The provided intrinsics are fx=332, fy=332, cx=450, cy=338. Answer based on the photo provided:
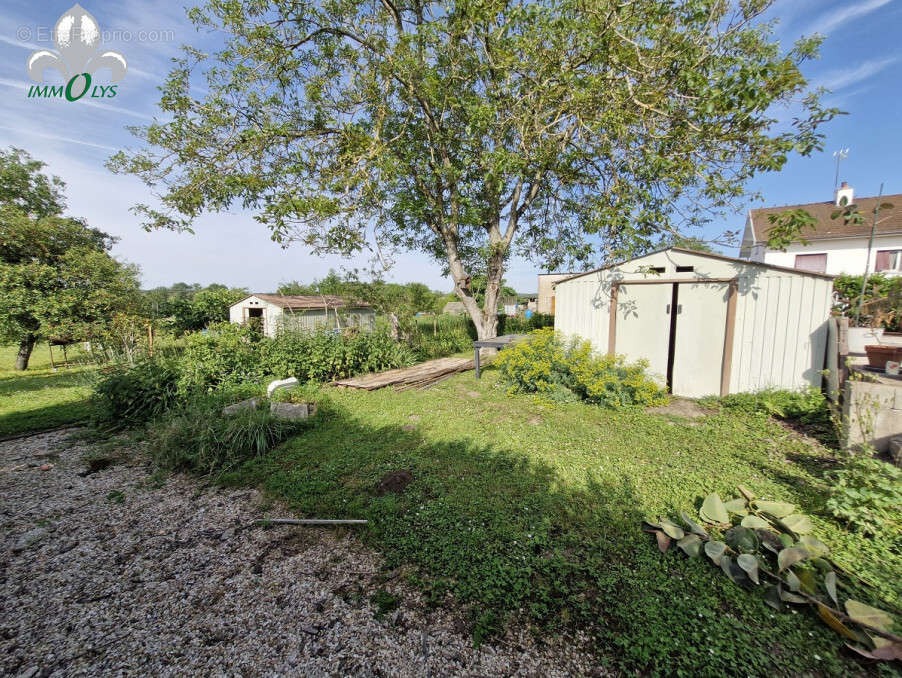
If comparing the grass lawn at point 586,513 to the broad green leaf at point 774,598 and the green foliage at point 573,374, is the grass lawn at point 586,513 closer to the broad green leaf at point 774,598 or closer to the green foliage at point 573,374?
the broad green leaf at point 774,598

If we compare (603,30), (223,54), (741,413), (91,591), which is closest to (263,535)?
(91,591)

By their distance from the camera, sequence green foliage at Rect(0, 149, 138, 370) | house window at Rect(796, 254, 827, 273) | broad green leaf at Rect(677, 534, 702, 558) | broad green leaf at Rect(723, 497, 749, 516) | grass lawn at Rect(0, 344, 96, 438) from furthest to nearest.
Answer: house window at Rect(796, 254, 827, 273)
green foliage at Rect(0, 149, 138, 370)
grass lawn at Rect(0, 344, 96, 438)
broad green leaf at Rect(723, 497, 749, 516)
broad green leaf at Rect(677, 534, 702, 558)

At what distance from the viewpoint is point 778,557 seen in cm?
205

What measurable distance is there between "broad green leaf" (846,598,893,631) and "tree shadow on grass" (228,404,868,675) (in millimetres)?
187

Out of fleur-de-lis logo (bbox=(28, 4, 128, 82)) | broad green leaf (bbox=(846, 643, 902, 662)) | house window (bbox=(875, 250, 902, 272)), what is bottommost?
broad green leaf (bbox=(846, 643, 902, 662))

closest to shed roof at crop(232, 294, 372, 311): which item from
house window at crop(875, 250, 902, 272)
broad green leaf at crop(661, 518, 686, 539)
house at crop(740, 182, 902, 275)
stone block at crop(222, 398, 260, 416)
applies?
stone block at crop(222, 398, 260, 416)

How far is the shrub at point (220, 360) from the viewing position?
5.81m

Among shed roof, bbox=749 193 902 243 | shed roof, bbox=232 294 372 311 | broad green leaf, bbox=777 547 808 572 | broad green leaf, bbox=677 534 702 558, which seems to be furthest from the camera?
shed roof, bbox=232 294 372 311

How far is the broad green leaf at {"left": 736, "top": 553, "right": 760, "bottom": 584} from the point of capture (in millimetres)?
1977

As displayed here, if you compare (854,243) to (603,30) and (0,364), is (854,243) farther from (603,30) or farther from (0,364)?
(0,364)

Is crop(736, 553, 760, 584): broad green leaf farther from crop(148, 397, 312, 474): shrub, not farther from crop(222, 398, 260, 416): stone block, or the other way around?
crop(222, 398, 260, 416): stone block

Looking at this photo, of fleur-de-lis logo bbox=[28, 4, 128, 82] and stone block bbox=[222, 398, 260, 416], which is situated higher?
fleur-de-lis logo bbox=[28, 4, 128, 82]

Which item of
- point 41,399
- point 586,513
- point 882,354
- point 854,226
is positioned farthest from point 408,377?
point 854,226

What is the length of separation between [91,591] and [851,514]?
5322 mm
